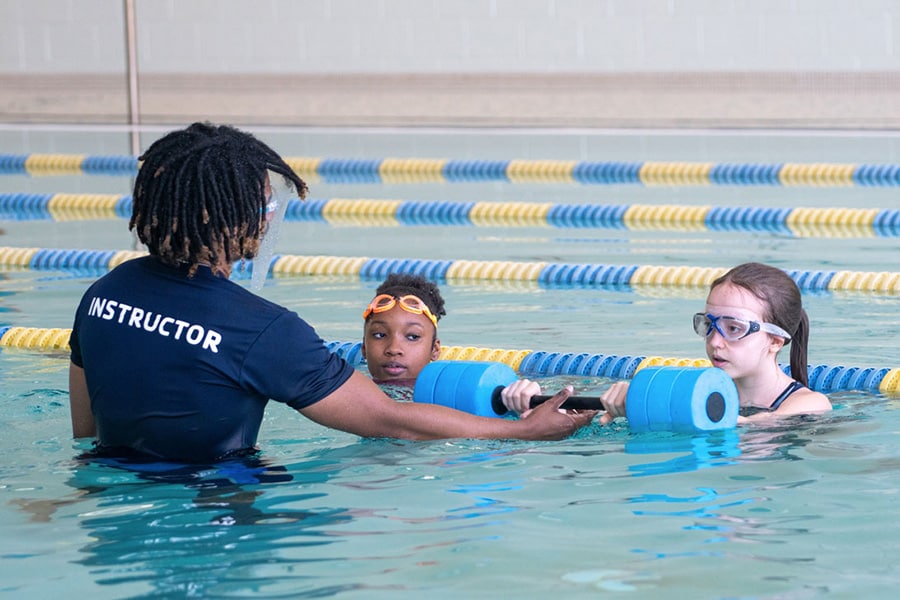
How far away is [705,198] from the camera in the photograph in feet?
35.9

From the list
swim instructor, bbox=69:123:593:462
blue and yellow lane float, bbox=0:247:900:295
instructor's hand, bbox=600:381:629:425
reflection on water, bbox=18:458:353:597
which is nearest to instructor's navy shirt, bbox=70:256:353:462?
swim instructor, bbox=69:123:593:462

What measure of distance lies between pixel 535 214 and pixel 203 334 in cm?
692

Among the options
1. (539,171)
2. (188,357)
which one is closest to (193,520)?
(188,357)

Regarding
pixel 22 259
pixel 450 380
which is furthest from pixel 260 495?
pixel 22 259

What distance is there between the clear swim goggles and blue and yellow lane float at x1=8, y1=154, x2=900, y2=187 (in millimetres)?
7366

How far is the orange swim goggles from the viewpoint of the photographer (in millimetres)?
5219

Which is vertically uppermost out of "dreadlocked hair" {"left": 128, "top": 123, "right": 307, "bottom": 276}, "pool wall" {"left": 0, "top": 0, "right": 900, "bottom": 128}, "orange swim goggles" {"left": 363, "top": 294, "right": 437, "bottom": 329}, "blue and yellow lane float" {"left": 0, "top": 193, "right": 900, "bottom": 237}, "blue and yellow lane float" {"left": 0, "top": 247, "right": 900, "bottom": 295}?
"pool wall" {"left": 0, "top": 0, "right": 900, "bottom": 128}

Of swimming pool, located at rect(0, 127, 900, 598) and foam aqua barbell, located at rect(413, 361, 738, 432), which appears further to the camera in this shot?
foam aqua barbell, located at rect(413, 361, 738, 432)

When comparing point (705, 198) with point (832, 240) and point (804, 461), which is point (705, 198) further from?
point (804, 461)

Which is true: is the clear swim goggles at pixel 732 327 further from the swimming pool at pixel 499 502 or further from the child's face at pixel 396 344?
the child's face at pixel 396 344

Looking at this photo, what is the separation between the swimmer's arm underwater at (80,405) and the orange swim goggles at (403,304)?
139cm

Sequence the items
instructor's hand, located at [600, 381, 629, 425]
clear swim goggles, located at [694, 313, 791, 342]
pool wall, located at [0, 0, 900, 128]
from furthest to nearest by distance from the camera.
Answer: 1. pool wall, located at [0, 0, 900, 128]
2. clear swim goggles, located at [694, 313, 791, 342]
3. instructor's hand, located at [600, 381, 629, 425]

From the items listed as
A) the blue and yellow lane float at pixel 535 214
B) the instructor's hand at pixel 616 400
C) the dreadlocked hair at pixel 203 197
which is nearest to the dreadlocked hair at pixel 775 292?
the instructor's hand at pixel 616 400

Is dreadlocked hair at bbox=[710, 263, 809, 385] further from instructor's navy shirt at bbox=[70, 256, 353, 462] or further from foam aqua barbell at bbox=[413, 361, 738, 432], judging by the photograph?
instructor's navy shirt at bbox=[70, 256, 353, 462]
